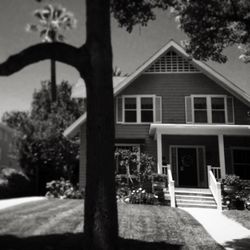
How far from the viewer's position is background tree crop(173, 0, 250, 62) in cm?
1027

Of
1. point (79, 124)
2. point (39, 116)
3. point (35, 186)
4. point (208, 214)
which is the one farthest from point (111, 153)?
point (39, 116)

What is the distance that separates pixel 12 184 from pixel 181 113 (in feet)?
40.2

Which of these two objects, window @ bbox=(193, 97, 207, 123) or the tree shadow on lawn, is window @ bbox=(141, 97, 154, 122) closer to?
window @ bbox=(193, 97, 207, 123)

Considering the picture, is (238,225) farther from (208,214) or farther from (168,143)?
(168,143)

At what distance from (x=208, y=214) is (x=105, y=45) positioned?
9.41 m

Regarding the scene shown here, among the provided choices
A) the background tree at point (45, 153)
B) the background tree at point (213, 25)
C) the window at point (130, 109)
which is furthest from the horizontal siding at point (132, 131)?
the background tree at point (45, 153)

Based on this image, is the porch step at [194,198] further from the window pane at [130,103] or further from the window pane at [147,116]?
the window pane at [130,103]

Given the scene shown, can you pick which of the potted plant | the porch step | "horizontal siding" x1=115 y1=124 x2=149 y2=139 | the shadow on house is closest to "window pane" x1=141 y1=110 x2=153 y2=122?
"horizontal siding" x1=115 y1=124 x2=149 y2=139

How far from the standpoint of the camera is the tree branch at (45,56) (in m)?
5.54

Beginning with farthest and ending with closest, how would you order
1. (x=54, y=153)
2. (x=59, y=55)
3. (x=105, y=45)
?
(x=54, y=153), (x=105, y=45), (x=59, y=55)

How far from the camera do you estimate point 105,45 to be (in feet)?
20.5

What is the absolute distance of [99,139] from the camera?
19.0ft

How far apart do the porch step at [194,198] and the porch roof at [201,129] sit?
3.07 meters

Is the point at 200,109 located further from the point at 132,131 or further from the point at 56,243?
the point at 56,243
